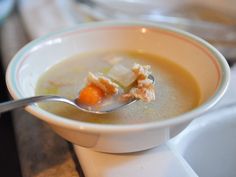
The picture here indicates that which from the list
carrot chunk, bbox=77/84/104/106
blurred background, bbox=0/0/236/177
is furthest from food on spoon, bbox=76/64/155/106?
blurred background, bbox=0/0/236/177

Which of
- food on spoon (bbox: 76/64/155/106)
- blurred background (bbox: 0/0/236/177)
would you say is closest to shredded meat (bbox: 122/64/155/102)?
food on spoon (bbox: 76/64/155/106)

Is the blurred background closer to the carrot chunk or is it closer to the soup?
the soup

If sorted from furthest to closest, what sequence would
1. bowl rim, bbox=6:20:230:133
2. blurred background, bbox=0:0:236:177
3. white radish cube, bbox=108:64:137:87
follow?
blurred background, bbox=0:0:236:177 → white radish cube, bbox=108:64:137:87 → bowl rim, bbox=6:20:230:133

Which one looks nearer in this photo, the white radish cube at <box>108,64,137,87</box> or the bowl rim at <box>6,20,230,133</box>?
the bowl rim at <box>6,20,230,133</box>

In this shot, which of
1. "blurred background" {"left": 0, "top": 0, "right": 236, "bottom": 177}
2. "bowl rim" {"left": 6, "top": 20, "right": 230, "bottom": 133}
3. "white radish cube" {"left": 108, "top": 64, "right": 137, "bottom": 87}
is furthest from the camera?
"blurred background" {"left": 0, "top": 0, "right": 236, "bottom": 177}

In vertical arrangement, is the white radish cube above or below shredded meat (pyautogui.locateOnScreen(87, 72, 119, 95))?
below

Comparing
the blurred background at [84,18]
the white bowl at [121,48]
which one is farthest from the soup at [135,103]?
the blurred background at [84,18]

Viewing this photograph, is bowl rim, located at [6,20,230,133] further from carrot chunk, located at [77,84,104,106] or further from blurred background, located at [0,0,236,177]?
blurred background, located at [0,0,236,177]

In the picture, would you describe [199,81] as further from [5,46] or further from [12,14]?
[12,14]
